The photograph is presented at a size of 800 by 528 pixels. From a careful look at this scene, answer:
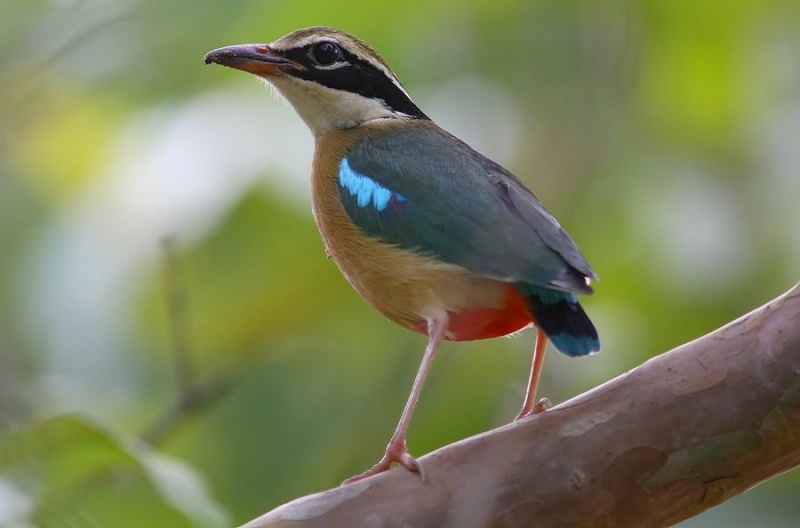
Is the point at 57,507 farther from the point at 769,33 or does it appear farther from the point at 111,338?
the point at 769,33

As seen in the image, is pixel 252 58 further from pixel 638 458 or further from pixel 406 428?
pixel 638 458

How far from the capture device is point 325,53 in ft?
16.2

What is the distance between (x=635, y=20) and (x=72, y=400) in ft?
10.4

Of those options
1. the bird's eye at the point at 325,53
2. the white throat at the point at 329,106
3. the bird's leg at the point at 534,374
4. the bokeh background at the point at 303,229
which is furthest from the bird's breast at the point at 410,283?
the bird's eye at the point at 325,53

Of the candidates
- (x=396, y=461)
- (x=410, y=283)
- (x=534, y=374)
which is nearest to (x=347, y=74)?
(x=410, y=283)

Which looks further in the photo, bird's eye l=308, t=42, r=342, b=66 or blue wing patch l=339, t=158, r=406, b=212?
bird's eye l=308, t=42, r=342, b=66

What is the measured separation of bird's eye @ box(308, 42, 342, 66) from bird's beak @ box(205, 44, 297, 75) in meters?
0.09

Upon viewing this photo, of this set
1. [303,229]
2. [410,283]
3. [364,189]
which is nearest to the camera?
[410,283]

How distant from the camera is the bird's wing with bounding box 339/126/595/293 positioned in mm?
4008

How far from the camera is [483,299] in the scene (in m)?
4.15

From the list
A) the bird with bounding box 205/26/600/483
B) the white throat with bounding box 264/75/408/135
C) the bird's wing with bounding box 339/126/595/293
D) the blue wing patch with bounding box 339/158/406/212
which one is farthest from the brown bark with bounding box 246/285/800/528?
the white throat with bounding box 264/75/408/135

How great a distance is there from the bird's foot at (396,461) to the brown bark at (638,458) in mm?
32

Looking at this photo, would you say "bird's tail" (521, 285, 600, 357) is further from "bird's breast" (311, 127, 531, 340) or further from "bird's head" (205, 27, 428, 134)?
"bird's head" (205, 27, 428, 134)

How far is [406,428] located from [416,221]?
693 mm
